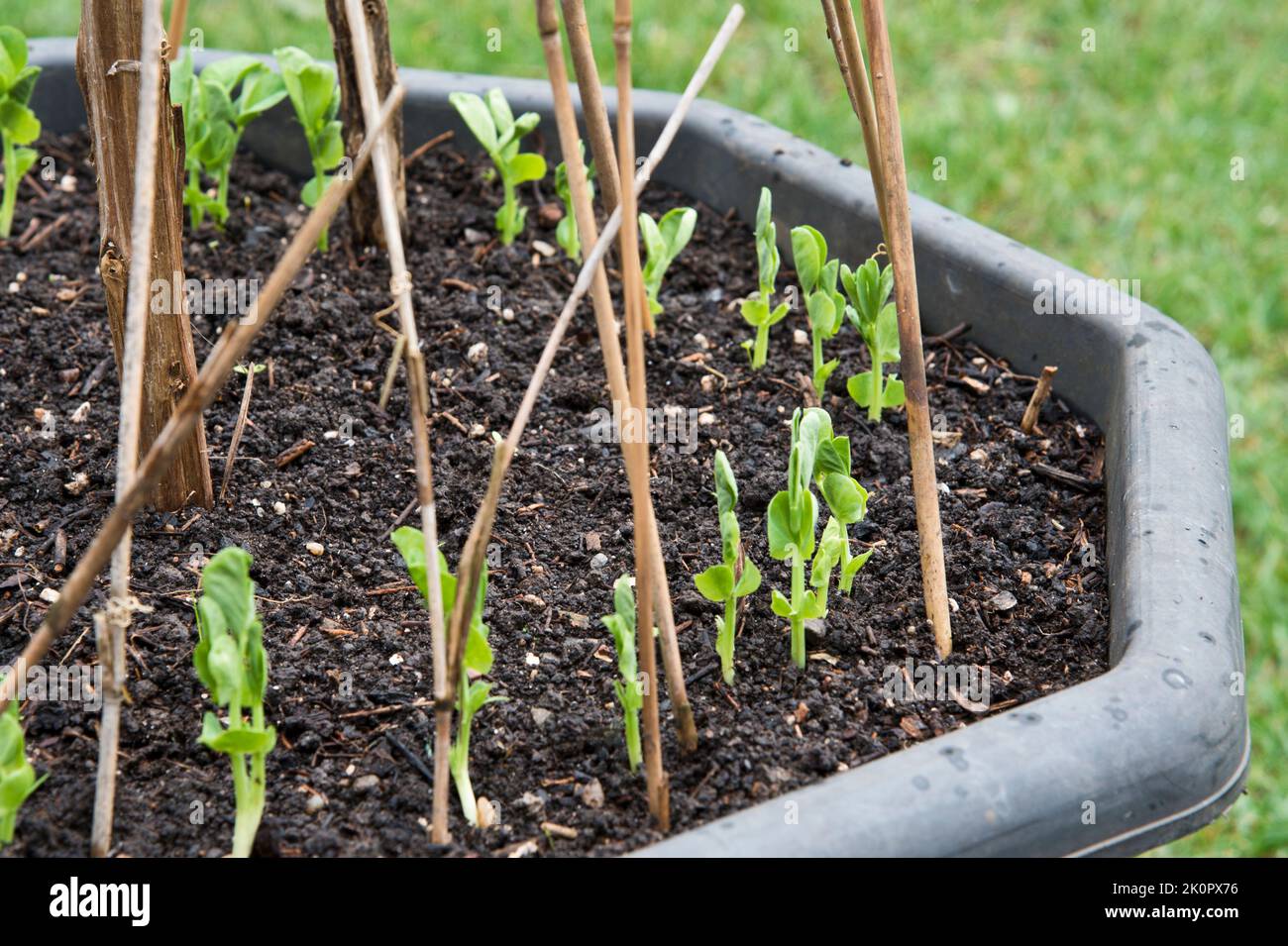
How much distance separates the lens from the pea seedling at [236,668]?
87 centimetres

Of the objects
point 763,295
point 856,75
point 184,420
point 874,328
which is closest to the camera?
point 184,420

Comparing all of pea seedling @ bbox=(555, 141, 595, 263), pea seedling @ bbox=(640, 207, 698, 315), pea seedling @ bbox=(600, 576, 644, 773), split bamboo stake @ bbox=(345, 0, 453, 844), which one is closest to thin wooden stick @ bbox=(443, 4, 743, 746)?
split bamboo stake @ bbox=(345, 0, 453, 844)

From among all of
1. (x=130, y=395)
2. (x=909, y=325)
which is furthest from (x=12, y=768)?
(x=909, y=325)

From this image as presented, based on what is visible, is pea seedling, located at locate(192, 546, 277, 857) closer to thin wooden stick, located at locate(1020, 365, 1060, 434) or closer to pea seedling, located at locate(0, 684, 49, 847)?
A: pea seedling, located at locate(0, 684, 49, 847)

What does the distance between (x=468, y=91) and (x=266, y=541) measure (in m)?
0.87

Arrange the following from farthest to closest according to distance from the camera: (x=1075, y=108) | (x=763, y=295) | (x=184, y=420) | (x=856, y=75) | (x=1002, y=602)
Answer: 1. (x=1075, y=108)
2. (x=763, y=295)
3. (x=1002, y=602)
4. (x=856, y=75)
5. (x=184, y=420)

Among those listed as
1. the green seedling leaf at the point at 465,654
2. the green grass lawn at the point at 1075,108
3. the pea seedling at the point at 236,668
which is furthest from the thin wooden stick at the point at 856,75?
the green grass lawn at the point at 1075,108

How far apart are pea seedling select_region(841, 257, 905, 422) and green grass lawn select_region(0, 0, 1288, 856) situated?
0.92m

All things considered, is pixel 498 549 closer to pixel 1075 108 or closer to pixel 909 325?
pixel 909 325

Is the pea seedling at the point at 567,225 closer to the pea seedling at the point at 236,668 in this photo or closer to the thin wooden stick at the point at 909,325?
the thin wooden stick at the point at 909,325

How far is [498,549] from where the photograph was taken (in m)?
1.27

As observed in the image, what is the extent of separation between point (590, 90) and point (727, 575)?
1.27 ft

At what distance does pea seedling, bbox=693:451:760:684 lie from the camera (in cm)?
104
